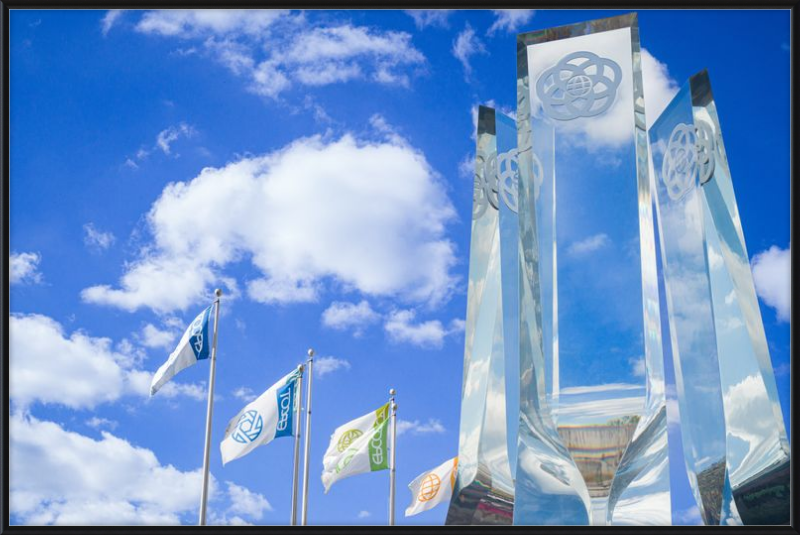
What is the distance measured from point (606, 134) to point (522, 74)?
2.40 m

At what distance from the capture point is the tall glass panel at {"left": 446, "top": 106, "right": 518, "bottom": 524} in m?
20.7

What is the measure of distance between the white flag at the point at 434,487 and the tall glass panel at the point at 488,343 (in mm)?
5731

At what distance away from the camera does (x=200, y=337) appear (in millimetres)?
22703

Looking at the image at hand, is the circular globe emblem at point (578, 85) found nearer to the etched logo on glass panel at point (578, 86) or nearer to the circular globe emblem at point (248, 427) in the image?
the etched logo on glass panel at point (578, 86)

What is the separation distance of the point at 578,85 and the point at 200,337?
10548mm

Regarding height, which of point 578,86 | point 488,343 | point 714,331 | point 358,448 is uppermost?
point 578,86

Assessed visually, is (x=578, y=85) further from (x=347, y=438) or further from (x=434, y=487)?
(x=434, y=487)

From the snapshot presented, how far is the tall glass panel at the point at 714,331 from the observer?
18.2m

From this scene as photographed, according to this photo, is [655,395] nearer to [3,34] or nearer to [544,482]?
[544,482]

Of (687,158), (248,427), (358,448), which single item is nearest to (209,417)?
(248,427)

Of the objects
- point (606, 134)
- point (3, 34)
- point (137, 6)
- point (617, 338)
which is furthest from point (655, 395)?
point (3, 34)

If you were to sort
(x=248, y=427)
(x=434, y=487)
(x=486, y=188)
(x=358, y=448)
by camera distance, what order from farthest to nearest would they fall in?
(x=434, y=487)
(x=358, y=448)
(x=486, y=188)
(x=248, y=427)

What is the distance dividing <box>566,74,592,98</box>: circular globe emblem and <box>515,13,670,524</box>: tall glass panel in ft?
0.07

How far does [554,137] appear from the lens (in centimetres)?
2075
